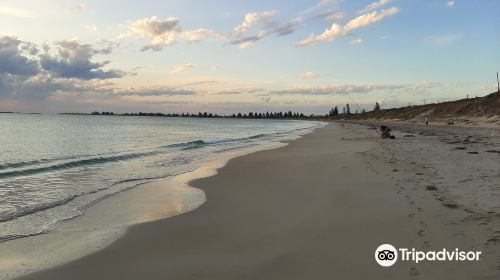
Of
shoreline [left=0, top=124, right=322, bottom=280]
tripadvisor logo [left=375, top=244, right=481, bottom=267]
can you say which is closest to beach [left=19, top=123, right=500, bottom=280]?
tripadvisor logo [left=375, top=244, right=481, bottom=267]

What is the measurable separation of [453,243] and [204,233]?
391 centimetres

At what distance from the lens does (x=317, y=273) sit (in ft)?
15.7

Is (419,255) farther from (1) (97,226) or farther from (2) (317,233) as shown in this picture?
(1) (97,226)

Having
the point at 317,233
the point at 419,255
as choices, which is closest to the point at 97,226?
the point at 317,233

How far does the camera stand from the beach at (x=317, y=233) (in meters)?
4.92

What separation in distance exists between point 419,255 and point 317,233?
1793 millimetres

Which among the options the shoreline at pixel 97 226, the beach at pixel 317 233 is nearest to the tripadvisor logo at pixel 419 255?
the beach at pixel 317 233

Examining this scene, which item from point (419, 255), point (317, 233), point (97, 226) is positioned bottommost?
point (97, 226)

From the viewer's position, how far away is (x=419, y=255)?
16.5 ft

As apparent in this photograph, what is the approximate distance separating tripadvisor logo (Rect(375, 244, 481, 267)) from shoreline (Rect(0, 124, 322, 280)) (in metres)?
4.27

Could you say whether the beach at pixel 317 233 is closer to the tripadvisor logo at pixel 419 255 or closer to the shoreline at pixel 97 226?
the tripadvisor logo at pixel 419 255

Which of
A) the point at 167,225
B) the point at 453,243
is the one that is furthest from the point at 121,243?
the point at 453,243

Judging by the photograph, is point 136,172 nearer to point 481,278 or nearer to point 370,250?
point 370,250

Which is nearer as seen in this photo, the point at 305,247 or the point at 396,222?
the point at 305,247
